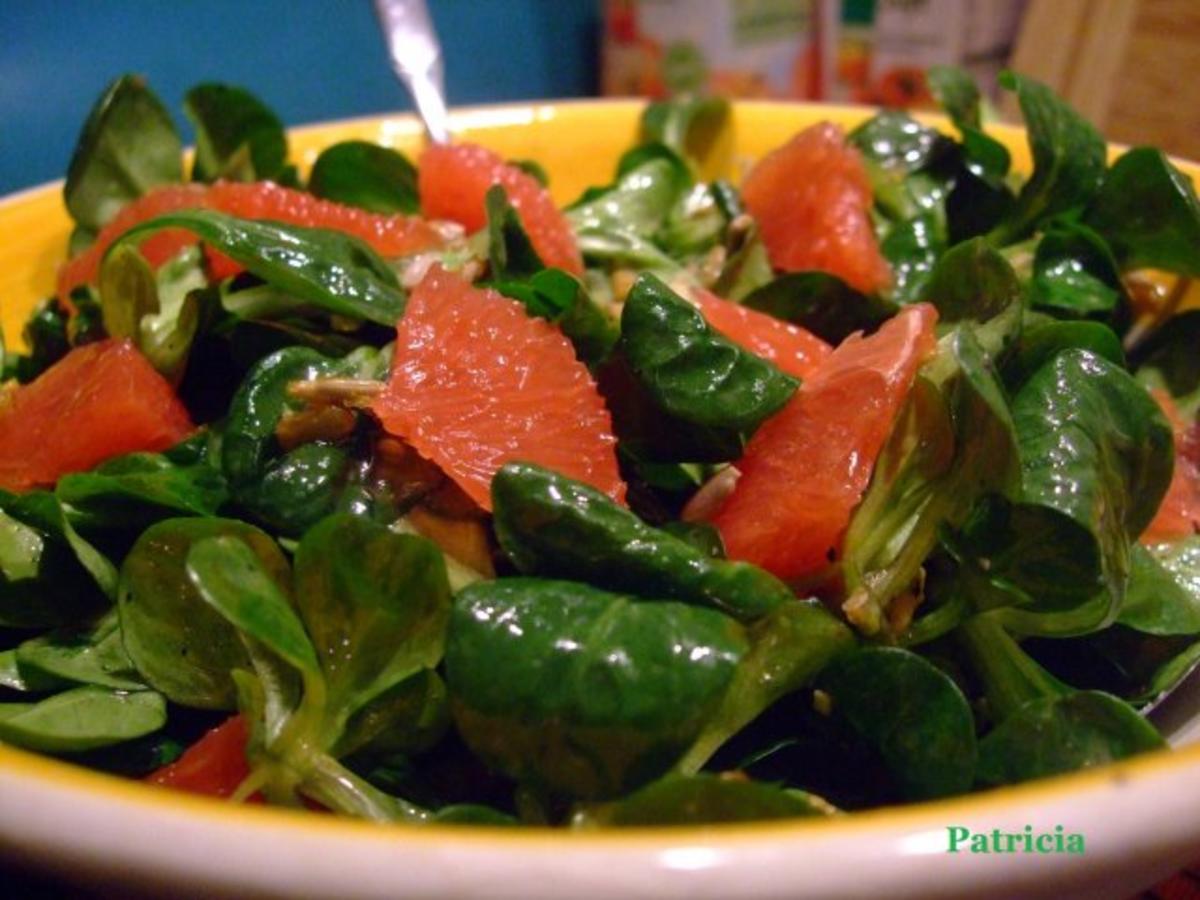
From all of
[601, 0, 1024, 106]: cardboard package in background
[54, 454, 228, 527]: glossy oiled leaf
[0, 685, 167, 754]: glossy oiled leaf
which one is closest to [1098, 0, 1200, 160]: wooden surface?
[601, 0, 1024, 106]: cardboard package in background

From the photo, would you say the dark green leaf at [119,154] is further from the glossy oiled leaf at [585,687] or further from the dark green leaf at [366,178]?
the glossy oiled leaf at [585,687]

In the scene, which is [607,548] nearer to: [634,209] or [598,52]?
[634,209]

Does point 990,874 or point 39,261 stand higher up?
point 990,874

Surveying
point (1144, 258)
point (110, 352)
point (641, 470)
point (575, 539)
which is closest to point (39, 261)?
point (110, 352)

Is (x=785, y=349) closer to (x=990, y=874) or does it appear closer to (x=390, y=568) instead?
(x=390, y=568)

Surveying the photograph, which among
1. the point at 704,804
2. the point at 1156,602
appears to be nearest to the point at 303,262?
the point at 704,804

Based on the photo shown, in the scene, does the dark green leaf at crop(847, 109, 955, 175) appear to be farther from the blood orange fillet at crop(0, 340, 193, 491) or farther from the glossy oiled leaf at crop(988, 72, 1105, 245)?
the blood orange fillet at crop(0, 340, 193, 491)
